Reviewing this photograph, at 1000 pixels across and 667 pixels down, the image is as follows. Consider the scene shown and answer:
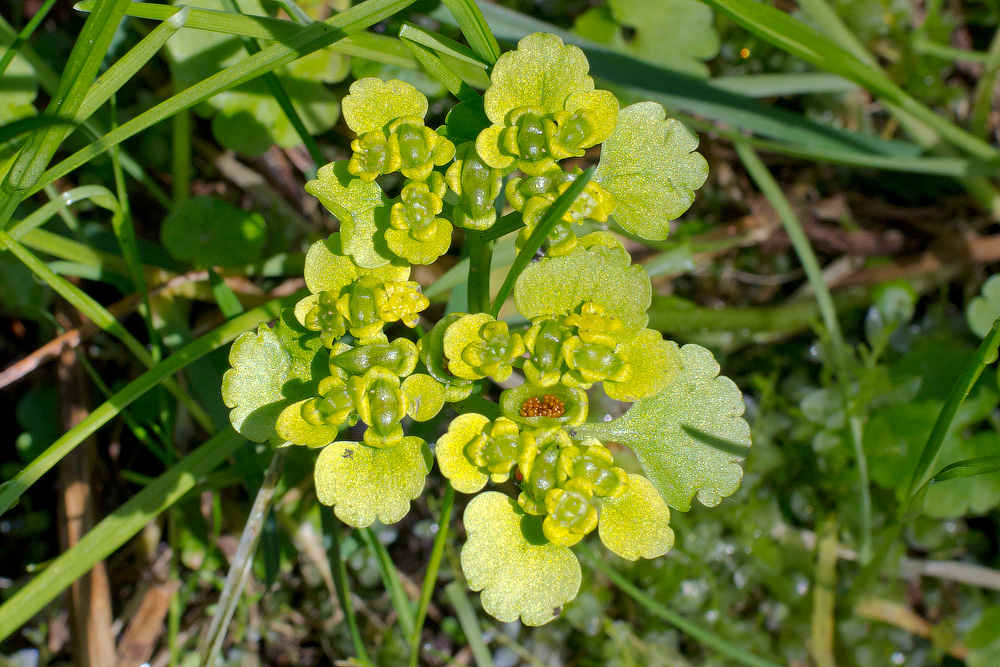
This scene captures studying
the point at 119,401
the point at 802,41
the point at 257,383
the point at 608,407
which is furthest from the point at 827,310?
the point at 119,401

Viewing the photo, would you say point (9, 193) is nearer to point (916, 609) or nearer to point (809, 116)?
point (809, 116)

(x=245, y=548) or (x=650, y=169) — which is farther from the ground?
(x=650, y=169)

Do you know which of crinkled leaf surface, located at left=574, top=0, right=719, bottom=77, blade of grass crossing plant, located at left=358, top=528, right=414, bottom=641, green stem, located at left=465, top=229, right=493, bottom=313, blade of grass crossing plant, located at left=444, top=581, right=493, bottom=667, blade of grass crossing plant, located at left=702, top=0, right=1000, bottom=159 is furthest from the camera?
crinkled leaf surface, located at left=574, top=0, right=719, bottom=77

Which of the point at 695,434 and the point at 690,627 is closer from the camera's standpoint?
the point at 695,434

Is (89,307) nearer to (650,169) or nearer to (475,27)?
(475,27)

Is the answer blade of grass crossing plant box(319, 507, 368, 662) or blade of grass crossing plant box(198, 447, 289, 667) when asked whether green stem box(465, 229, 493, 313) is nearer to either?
blade of grass crossing plant box(198, 447, 289, 667)

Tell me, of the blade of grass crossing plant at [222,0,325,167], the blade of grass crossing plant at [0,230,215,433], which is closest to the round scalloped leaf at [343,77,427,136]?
the blade of grass crossing plant at [222,0,325,167]

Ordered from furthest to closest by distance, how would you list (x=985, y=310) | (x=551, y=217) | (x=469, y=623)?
(x=985, y=310)
(x=469, y=623)
(x=551, y=217)
